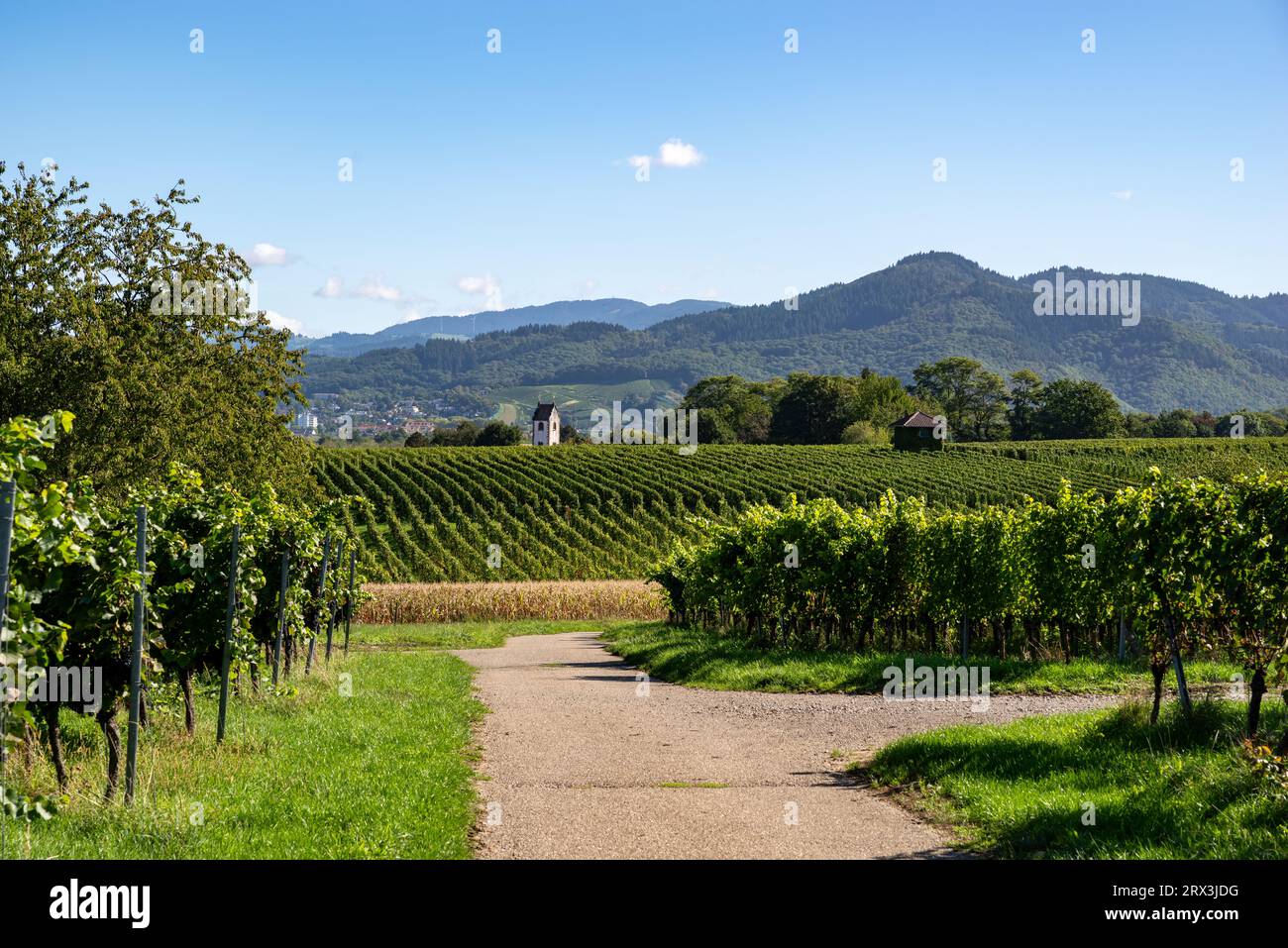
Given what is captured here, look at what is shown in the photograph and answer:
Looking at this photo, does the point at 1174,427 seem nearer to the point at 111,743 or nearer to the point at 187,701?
the point at 187,701

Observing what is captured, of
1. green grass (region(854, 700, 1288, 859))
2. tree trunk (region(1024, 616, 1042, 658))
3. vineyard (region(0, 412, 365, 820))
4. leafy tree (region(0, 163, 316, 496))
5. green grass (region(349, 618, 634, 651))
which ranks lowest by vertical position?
green grass (region(349, 618, 634, 651))

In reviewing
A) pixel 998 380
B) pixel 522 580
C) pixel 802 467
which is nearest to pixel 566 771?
pixel 522 580

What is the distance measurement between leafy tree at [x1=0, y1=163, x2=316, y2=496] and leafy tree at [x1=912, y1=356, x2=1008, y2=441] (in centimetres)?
12134

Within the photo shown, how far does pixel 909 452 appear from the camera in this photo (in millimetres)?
104188

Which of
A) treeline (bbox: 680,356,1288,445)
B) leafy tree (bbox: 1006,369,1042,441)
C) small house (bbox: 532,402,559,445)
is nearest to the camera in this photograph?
treeline (bbox: 680,356,1288,445)

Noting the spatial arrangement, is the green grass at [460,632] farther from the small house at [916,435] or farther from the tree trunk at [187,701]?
the small house at [916,435]

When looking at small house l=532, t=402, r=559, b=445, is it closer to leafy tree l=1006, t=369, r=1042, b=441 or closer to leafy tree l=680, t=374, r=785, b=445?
leafy tree l=680, t=374, r=785, b=445

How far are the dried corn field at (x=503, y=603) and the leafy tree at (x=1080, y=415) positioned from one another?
103m

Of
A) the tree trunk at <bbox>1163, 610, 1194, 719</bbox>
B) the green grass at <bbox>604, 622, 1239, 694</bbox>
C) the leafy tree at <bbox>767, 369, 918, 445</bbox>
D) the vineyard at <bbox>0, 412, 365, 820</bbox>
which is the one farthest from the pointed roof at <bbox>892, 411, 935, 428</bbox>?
the tree trunk at <bbox>1163, 610, 1194, 719</bbox>

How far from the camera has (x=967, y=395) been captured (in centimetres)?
15425

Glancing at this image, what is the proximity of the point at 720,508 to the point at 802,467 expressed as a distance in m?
18.0

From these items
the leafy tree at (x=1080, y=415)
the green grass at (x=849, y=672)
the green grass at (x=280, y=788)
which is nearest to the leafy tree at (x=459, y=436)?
the leafy tree at (x=1080, y=415)

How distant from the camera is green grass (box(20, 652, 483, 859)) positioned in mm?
7418

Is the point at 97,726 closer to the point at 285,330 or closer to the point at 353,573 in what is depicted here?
the point at 353,573
